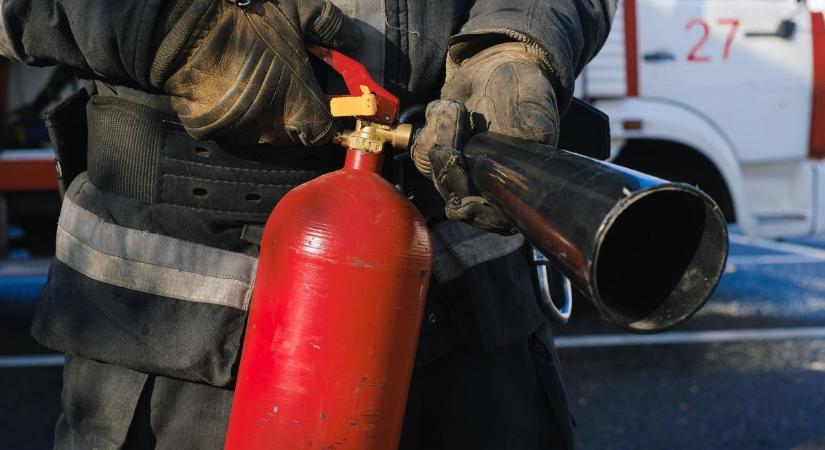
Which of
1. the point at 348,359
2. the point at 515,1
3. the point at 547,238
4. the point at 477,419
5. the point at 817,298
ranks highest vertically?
the point at 515,1

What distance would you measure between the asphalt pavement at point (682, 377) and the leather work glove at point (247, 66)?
2685mm

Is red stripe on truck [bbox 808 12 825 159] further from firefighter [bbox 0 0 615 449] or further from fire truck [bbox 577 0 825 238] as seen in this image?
firefighter [bbox 0 0 615 449]

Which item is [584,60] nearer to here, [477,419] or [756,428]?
[477,419]

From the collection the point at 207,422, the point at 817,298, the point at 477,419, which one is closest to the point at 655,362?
the point at 817,298

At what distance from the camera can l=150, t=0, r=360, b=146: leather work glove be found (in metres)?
1.15

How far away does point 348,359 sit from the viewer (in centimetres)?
107

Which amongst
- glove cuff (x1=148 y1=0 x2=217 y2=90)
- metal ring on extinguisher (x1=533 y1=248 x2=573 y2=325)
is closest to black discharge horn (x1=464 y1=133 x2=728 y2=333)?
glove cuff (x1=148 y1=0 x2=217 y2=90)

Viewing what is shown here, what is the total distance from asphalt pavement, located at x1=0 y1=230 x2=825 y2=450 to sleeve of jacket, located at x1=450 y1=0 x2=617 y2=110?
8.16 feet

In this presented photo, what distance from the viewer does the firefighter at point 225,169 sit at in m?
1.15

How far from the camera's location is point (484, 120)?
115 centimetres

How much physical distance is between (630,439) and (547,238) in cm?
292

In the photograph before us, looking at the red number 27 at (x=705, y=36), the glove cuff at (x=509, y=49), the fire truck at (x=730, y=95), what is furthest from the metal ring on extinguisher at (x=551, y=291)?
the red number 27 at (x=705, y=36)

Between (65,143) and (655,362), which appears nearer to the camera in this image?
(65,143)

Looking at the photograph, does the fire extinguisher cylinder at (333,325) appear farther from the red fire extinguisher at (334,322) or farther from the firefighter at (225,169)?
the firefighter at (225,169)
